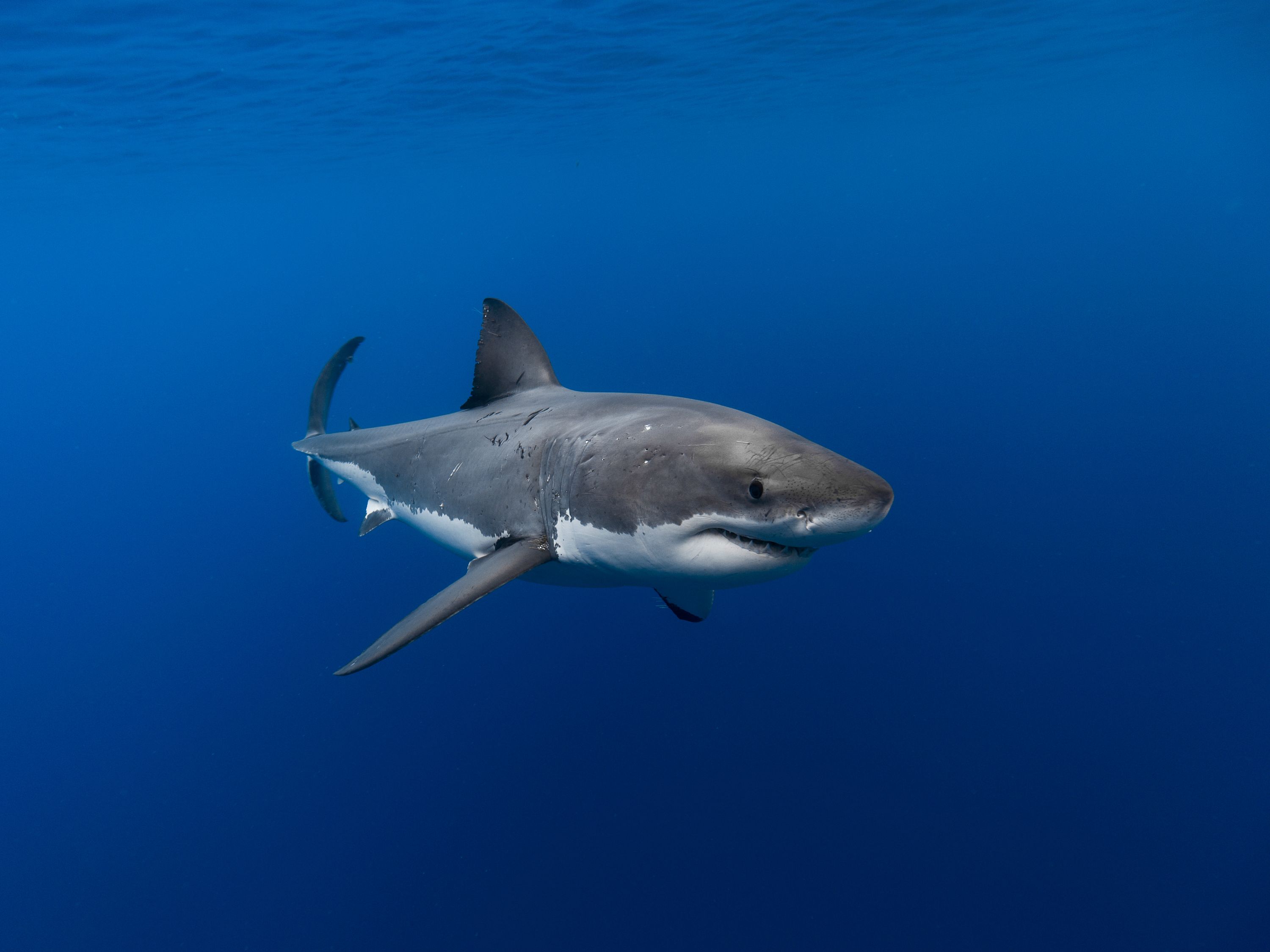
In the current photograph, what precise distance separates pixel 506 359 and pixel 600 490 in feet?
7.19

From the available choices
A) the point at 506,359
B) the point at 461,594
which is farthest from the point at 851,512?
the point at 506,359

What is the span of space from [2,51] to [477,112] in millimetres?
16010

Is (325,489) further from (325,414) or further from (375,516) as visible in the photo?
(375,516)

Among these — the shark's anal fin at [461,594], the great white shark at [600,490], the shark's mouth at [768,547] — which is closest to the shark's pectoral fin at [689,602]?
the great white shark at [600,490]

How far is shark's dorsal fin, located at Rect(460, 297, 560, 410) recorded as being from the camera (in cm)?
502

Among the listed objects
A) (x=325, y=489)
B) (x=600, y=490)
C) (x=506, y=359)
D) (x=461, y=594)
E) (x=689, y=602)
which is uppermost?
(x=506, y=359)

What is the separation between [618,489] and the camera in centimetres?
311

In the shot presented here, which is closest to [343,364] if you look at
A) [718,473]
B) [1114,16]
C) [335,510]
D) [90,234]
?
[335,510]

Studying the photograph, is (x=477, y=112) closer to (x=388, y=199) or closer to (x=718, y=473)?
(x=718, y=473)

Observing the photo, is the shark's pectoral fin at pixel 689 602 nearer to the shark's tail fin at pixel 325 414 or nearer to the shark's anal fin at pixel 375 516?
the shark's anal fin at pixel 375 516

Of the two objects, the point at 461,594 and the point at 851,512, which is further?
the point at 461,594

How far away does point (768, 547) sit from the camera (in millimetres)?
2701

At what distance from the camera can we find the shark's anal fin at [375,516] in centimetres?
561

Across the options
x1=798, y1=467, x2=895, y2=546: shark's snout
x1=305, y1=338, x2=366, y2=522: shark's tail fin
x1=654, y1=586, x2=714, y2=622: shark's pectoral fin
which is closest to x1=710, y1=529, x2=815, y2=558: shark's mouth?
x1=798, y1=467, x2=895, y2=546: shark's snout
